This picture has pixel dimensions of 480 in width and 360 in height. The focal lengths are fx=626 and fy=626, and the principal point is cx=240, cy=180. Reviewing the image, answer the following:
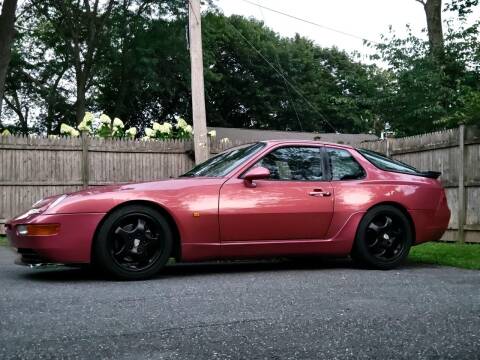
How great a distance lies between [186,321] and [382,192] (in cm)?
352

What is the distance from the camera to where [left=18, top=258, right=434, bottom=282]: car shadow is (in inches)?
230

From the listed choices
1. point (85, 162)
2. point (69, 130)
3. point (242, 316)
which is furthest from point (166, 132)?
point (242, 316)

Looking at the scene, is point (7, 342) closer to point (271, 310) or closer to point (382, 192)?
point (271, 310)

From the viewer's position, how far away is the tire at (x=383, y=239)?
6.48m

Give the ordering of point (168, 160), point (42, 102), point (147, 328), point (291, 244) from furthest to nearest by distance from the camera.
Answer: point (42, 102), point (168, 160), point (291, 244), point (147, 328)

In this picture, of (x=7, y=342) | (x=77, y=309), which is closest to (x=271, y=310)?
(x=77, y=309)

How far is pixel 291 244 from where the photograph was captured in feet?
20.5

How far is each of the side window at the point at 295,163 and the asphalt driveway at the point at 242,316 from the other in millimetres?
1096

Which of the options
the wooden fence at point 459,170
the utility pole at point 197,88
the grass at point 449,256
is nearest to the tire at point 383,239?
the grass at point 449,256

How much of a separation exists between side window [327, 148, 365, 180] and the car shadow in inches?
38.6

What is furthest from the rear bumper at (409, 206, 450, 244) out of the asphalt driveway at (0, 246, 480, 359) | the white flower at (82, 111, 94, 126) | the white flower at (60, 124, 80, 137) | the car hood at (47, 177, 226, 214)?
the white flower at (82, 111, 94, 126)

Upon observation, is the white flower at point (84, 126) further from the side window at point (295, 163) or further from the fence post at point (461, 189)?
the side window at point (295, 163)

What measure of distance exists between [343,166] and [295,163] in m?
0.58

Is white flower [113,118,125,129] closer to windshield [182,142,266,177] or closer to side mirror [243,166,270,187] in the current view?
windshield [182,142,266,177]
